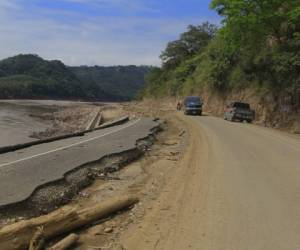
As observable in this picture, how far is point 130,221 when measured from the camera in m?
8.99

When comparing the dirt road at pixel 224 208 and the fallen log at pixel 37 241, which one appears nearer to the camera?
the fallen log at pixel 37 241

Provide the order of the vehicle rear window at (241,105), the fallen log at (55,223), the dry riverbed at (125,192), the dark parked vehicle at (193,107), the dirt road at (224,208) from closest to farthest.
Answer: the fallen log at (55,223)
the dirt road at (224,208)
the dry riverbed at (125,192)
the vehicle rear window at (241,105)
the dark parked vehicle at (193,107)

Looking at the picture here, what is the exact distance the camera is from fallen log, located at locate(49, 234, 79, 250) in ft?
24.3

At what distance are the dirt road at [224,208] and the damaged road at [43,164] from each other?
2667mm

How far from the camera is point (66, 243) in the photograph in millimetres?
7582

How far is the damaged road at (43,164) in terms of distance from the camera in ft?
35.0

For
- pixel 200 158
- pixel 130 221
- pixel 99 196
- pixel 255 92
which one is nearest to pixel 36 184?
pixel 99 196

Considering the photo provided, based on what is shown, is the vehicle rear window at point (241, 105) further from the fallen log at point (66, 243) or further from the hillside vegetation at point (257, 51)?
the fallen log at point (66, 243)

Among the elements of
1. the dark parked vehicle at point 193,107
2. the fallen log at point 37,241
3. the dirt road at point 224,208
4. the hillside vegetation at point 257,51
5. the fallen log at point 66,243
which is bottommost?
the dark parked vehicle at point 193,107

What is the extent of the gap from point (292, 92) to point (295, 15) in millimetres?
6046

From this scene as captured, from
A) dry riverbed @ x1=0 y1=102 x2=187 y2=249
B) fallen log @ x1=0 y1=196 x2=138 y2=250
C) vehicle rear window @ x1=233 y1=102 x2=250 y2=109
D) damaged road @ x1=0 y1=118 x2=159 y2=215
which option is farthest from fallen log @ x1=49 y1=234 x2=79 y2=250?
vehicle rear window @ x1=233 y1=102 x2=250 y2=109

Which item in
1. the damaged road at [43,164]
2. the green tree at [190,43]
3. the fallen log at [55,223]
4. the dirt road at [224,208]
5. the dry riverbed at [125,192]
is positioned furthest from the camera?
the green tree at [190,43]

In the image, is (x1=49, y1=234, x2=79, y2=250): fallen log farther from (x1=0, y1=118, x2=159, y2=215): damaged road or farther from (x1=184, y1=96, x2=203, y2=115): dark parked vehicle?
(x1=184, y1=96, x2=203, y2=115): dark parked vehicle

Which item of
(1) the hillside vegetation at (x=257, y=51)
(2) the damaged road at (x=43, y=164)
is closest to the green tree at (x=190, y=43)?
(1) the hillside vegetation at (x=257, y=51)
